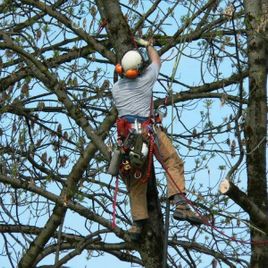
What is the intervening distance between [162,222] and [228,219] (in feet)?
5.84

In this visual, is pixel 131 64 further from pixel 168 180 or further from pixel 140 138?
pixel 168 180

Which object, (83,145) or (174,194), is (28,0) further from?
(174,194)

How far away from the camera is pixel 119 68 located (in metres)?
6.99

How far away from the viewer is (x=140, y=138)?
6906mm

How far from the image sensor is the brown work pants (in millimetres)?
7082

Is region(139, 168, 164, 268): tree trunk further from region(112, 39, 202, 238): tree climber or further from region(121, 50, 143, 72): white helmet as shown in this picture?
region(121, 50, 143, 72): white helmet

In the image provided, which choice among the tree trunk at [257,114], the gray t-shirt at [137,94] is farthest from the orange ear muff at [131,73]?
the tree trunk at [257,114]

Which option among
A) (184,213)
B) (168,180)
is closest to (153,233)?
(184,213)

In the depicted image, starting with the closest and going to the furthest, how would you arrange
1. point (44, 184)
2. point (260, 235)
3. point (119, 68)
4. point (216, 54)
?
point (119, 68) < point (260, 235) < point (216, 54) < point (44, 184)

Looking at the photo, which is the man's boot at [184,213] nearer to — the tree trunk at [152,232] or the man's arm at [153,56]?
the tree trunk at [152,232]

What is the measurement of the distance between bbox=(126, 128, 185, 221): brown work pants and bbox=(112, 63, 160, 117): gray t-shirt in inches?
8.8

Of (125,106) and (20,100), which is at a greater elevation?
(20,100)

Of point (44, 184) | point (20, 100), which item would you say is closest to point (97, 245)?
point (44, 184)

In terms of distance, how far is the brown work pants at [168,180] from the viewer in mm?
7082
